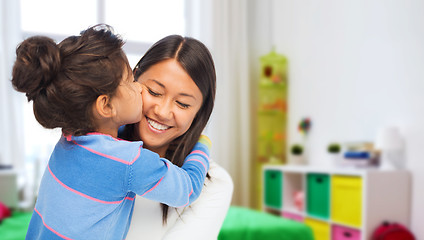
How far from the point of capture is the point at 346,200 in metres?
3.16

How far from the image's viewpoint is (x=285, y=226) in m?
2.50

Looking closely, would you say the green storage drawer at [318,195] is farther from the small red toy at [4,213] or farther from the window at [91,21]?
the small red toy at [4,213]

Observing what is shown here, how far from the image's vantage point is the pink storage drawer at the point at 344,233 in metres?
3.08

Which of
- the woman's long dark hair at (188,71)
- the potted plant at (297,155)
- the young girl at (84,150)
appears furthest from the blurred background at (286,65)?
the young girl at (84,150)

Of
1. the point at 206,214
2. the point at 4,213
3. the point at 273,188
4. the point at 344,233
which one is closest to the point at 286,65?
the point at 273,188

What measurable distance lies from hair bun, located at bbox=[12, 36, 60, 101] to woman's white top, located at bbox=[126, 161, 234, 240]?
17.0 inches

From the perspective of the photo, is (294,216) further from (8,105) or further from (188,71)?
(188,71)

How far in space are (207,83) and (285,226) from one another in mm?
1490

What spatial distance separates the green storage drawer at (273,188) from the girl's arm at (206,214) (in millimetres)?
2911

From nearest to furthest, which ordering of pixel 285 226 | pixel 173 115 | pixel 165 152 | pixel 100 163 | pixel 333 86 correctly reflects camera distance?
pixel 100 163
pixel 173 115
pixel 165 152
pixel 285 226
pixel 333 86

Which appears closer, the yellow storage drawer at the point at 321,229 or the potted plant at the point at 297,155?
the yellow storage drawer at the point at 321,229

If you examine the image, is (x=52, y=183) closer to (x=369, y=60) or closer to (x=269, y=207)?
(x=369, y=60)

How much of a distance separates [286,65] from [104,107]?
3.83 metres

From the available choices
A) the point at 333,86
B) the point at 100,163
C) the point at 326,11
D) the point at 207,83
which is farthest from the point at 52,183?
the point at 326,11
